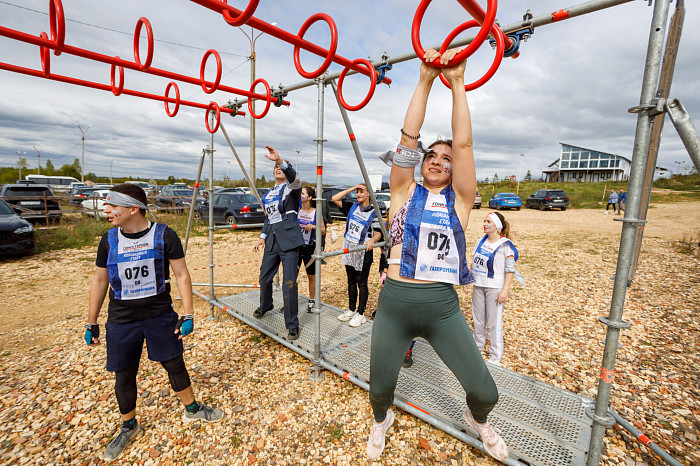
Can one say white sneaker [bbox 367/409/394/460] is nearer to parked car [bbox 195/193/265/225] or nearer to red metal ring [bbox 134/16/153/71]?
red metal ring [bbox 134/16/153/71]

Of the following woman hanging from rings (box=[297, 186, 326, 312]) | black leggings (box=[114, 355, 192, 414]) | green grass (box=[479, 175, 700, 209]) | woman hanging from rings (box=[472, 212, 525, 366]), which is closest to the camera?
black leggings (box=[114, 355, 192, 414])

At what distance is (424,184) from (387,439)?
1.96m

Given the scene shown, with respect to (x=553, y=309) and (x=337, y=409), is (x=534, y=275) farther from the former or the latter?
(x=337, y=409)

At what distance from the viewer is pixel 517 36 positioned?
7.09 ft

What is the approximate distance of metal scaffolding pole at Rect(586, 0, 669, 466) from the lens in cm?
171

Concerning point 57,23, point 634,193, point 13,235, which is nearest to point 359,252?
point 634,193

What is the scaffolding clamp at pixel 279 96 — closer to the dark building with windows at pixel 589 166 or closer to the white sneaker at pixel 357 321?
the white sneaker at pixel 357 321

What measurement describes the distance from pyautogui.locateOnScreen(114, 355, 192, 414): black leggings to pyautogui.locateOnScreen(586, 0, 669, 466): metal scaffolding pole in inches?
111

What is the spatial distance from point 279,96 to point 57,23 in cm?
205

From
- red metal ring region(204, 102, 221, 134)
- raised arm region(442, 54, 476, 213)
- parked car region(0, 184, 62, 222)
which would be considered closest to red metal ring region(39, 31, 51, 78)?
red metal ring region(204, 102, 221, 134)

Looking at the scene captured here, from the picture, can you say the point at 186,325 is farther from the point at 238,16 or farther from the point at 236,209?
the point at 236,209

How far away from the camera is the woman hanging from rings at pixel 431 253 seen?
71.9 inches

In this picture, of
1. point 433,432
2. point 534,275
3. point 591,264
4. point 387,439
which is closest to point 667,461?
point 433,432

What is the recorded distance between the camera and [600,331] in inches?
179
